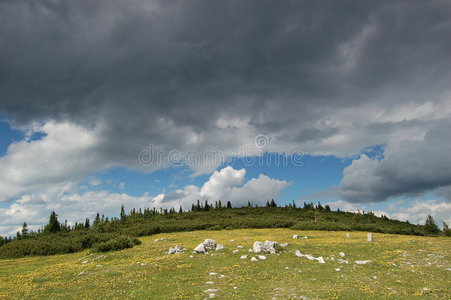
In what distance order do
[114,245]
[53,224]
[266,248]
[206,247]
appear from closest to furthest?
[266,248]
[206,247]
[114,245]
[53,224]

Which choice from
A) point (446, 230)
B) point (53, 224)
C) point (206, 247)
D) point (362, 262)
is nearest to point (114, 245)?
point (206, 247)

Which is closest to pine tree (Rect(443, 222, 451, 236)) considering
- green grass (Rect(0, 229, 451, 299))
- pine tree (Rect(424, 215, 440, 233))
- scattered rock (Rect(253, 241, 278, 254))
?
pine tree (Rect(424, 215, 440, 233))

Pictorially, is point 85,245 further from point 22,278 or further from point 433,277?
point 433,277

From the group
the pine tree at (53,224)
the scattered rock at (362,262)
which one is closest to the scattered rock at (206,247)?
the scattered rock at (362,262)

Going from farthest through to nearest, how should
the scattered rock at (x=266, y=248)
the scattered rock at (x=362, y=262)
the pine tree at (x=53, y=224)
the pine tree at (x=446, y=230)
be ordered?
the pine tree at (x=53, y=224) < the pine tree at (x=446, y=230) < the scattered rock at (x=266, y=248) < the scattered rock at (x=362, y=262)

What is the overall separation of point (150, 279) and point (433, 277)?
56.4 feet

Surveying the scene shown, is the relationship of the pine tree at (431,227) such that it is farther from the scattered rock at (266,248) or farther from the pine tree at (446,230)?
the scattered rock at (266,248)

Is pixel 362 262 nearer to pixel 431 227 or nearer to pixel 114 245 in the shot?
pixel 114 245

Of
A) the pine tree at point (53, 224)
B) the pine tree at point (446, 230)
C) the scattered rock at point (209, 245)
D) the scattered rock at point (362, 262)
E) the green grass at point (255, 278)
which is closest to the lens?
the green grass at point (255, 278)

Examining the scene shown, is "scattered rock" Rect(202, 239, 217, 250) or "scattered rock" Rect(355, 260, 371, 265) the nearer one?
"scattered rock" Rect(355, 260, 371, 265)

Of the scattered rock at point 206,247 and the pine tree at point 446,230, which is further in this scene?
the pine tree at point 446,230

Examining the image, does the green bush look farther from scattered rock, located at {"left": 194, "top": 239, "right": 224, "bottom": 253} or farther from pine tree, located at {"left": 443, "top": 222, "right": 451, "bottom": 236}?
pine tree, located at {"left": 443, "top": 222, "right": 451, "bottom": 236}

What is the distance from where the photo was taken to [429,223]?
9125 centimetres

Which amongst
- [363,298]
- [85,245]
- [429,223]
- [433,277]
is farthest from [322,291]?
[429,223]
